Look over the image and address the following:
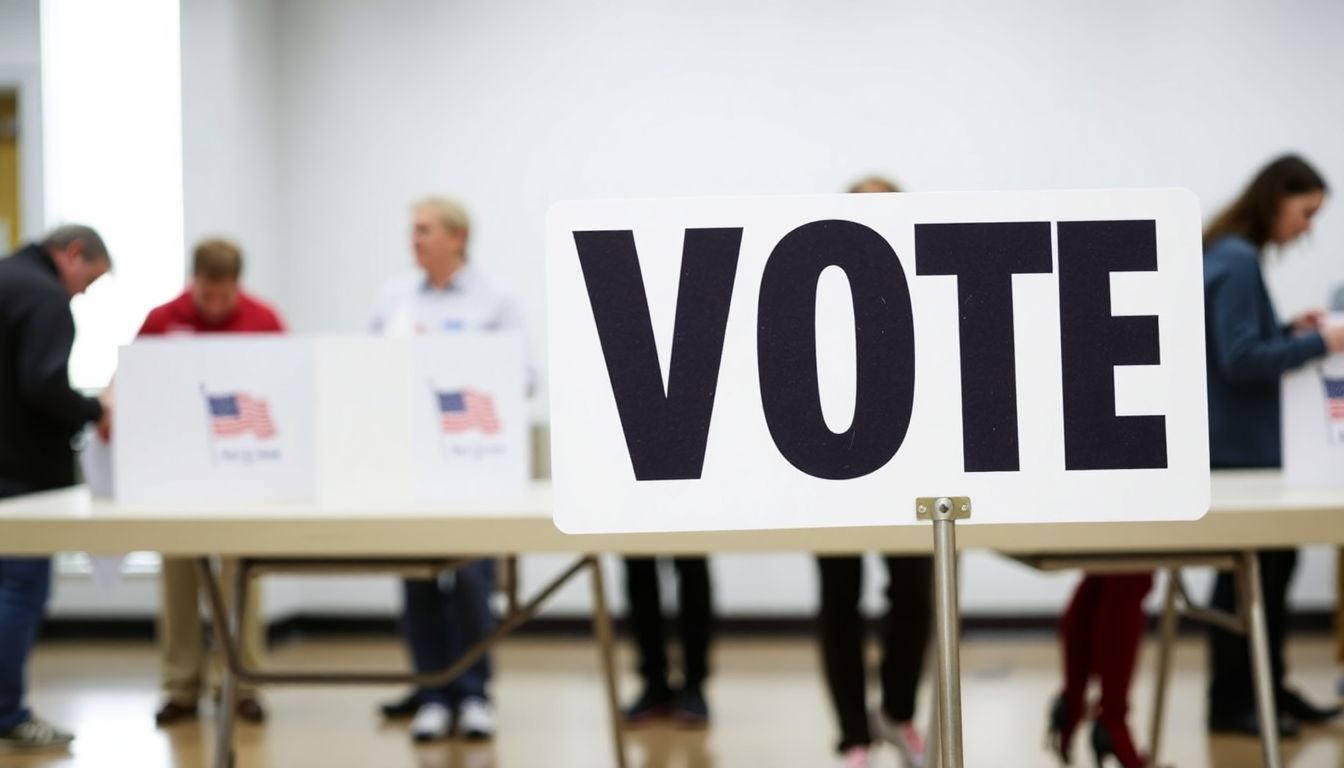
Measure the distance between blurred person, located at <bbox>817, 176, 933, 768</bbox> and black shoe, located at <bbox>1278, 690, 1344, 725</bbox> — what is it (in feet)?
4.02

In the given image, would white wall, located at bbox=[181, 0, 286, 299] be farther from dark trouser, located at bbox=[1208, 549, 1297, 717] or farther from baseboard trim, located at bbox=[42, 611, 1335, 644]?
dark trouser, located at bbox=[1208, 549, 1297, 717]

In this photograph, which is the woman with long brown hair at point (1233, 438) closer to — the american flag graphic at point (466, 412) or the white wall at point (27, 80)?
the american flag graphic at point (466, 412)

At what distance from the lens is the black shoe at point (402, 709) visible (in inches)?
154

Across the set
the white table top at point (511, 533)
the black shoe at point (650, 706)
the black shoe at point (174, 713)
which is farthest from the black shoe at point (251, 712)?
the white table top at point (511, 533)

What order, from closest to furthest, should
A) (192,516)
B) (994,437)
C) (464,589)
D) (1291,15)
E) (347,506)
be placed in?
(994,437) → (192,516) → (347,506) → (464,589) → (1291,15)

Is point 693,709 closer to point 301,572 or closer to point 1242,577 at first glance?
point 301,572

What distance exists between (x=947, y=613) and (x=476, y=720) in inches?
103

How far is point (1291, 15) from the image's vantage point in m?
4.96

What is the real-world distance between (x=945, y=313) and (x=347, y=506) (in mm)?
1487

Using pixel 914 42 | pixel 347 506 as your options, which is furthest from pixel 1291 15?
pixel 347 506

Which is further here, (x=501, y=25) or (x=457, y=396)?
(x=501, y=25)

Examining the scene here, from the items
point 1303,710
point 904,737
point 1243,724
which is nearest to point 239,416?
point 904,737

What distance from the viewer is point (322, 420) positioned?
8.11 feet

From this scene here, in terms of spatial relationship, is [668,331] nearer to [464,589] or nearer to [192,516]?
[192,516]
